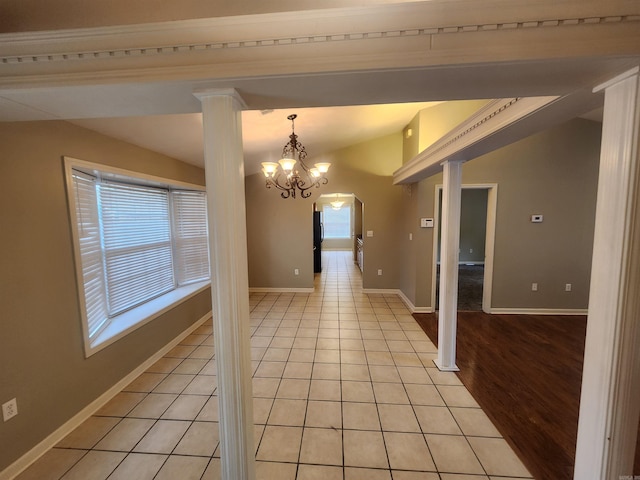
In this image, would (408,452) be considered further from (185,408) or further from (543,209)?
(543,209)

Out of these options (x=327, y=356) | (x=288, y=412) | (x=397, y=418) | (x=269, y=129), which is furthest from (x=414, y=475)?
(x=269, y=129)

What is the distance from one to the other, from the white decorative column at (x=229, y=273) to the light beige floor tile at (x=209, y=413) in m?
→ 0.95

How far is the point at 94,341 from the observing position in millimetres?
2203

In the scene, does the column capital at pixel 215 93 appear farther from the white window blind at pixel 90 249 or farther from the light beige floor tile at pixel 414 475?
the light beige floor tile at pixel 414 475

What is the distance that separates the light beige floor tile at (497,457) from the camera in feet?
5.31

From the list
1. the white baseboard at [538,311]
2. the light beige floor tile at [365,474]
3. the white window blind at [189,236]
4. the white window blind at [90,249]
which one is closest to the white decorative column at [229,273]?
the light beige floor tile at [365,474]

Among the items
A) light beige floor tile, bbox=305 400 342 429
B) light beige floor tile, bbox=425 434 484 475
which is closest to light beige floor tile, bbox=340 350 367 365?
light beige floor tile, bbox=305 400 342 429

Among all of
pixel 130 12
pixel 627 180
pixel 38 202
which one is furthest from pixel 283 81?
pixel 38 202

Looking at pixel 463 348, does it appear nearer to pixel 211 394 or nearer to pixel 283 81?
pixel 211 394

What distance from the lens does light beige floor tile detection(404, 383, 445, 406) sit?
2.22m

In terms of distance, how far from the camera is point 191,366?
2.78 m

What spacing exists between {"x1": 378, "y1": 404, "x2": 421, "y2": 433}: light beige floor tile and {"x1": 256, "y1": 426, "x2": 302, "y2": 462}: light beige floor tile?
0.67 m

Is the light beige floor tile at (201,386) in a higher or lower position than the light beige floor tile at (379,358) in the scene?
higher

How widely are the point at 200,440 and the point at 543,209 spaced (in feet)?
17.1
